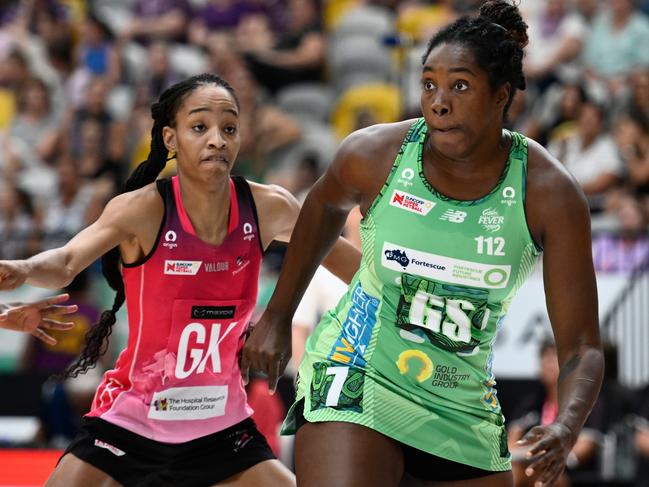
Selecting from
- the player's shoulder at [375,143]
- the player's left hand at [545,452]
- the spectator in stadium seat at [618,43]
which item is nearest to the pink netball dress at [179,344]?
the player's shoulder at [375,143]

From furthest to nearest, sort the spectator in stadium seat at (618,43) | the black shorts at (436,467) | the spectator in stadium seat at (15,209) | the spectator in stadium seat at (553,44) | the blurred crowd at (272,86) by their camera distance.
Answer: the spectator in stadium seat at (15,209) → the spectator in stadium seat at (618,43) → the spectator in stadium seat at (553,44) → the blurred crowd at (272,86) → the black shorts at (436,467)

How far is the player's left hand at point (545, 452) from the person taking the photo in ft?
9.27

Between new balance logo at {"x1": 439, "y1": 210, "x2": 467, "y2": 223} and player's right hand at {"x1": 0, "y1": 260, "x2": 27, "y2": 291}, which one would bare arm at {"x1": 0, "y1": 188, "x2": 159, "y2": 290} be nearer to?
player's right hand at {"x1": 0, "y1": 260, "x2": 27, "y2": 291}

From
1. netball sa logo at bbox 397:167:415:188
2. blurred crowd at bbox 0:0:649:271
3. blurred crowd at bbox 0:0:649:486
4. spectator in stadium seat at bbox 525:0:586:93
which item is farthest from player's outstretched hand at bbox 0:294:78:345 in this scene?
spectator in stadium seat at bbox 525:0:586:93

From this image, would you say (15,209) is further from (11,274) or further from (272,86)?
(11,274)

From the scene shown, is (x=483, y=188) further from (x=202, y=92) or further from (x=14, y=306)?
(x=14, y=306)

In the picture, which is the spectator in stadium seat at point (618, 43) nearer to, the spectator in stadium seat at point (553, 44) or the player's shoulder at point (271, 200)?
the spectator in stadium seat at point (553, 44)

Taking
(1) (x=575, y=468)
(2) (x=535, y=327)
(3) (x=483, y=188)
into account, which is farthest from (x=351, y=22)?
(3) (x=483, y=188)

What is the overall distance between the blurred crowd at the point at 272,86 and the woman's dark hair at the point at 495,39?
4.70m

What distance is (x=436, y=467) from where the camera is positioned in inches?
130

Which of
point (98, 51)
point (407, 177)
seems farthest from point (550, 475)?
point (98, 51)

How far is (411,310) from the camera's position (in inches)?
129

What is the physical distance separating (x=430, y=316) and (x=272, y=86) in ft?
25.1

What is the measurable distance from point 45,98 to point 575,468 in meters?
6.44
